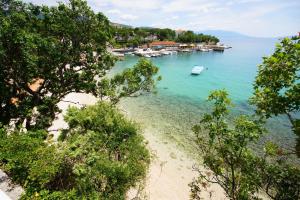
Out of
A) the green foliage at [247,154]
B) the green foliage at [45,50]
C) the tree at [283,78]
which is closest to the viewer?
the tree at [283,78]

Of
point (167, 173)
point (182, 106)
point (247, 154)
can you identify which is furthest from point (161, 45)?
point (247, 154)

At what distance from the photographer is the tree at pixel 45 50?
13039mm

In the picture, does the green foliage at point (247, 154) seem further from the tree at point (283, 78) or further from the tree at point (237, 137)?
the tree at point (283, 78)

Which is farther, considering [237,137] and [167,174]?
[167,174]

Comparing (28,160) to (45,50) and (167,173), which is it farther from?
(167,173)

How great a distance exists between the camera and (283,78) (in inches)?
307

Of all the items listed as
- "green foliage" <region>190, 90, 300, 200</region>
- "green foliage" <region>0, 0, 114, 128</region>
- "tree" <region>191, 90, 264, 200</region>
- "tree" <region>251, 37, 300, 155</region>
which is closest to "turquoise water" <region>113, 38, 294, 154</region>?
"green foliage" <region>0, 0, 114, 128</region>

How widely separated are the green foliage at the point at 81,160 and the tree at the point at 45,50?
4161mm

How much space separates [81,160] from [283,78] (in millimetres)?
8978

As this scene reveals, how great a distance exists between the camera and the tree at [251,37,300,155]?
7414 millimetres

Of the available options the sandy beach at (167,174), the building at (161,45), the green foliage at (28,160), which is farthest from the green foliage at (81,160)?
the building at (161,45)

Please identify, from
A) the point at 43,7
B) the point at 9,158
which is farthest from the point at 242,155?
the point at 43,7

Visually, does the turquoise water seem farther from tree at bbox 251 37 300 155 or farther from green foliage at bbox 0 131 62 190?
tree at bbox 251 37 300 155

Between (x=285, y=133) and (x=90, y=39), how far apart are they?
26888mm
